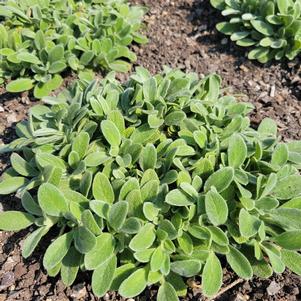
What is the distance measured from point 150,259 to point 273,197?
2.15 ft

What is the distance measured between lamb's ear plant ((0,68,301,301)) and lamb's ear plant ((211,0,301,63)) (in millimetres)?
1062

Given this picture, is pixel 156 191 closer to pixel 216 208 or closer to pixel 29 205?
pixel 216 208

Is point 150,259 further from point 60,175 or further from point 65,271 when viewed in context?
point 60,175

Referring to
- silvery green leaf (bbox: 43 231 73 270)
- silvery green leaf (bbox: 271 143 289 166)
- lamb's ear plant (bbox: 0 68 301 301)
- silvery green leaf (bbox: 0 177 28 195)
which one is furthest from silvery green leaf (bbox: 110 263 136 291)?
silvery green leaf (bbox: 271 143 289 166)

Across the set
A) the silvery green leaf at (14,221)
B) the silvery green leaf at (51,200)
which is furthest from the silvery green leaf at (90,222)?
the silvery green leaf at (14,221)

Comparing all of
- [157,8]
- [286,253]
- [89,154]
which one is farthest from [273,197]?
[157,8]

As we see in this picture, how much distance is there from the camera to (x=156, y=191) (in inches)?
85.7

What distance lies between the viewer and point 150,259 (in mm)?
2076

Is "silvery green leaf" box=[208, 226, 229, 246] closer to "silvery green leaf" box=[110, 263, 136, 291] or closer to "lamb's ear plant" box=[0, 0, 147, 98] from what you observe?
"silvery green leaf" box=[110, 263, 136, 291]

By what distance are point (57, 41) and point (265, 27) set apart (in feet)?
4.95

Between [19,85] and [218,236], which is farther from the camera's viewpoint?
[19,85]

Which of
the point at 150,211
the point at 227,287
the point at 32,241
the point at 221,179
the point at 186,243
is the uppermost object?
the point at 221,179

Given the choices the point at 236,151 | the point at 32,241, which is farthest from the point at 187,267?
the point at 32,241

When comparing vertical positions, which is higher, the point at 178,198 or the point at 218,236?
the point at 178,198
